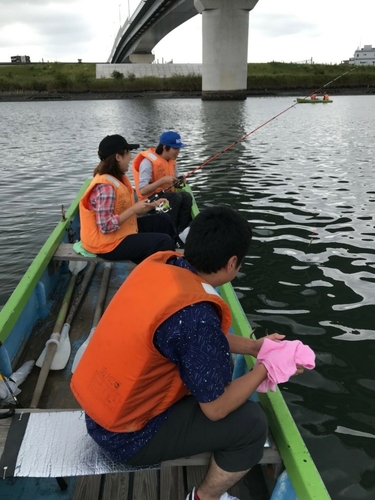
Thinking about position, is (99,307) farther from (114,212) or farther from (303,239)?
(303,239)

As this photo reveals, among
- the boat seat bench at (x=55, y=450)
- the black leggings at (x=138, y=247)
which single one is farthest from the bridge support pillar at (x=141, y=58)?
the boat seat bench at (x=55, y=450)

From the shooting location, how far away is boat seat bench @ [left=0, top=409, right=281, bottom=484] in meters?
2.21

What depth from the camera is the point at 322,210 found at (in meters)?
9.43

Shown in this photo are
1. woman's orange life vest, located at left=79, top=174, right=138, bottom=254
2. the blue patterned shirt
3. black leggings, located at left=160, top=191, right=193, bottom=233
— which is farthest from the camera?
black leggings, located at left=160, top=191, right=193, bottom=233

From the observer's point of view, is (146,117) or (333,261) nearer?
(333,261)

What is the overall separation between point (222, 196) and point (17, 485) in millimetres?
8992

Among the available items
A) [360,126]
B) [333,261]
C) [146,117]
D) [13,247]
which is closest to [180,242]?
[333,261]

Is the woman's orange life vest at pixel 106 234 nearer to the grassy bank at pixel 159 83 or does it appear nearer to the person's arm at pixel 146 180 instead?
the person's arm at pixel 146 180

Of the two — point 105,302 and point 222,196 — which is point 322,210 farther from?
point 105,302

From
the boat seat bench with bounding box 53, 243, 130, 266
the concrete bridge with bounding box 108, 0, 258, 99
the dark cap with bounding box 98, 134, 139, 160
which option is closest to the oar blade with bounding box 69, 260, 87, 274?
the boat seat bench with bounding box 53, 243, 130, 266

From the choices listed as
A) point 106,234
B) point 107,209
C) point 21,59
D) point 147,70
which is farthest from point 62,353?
point 21,59

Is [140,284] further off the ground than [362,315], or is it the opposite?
[140,284]

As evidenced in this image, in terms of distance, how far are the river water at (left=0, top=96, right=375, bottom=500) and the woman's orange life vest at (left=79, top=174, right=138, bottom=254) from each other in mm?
2034

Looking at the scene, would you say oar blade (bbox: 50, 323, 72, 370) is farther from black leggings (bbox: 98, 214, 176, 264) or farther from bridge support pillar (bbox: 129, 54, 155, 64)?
bridge support pillar (bbox: 129, 54, 155, 64)
